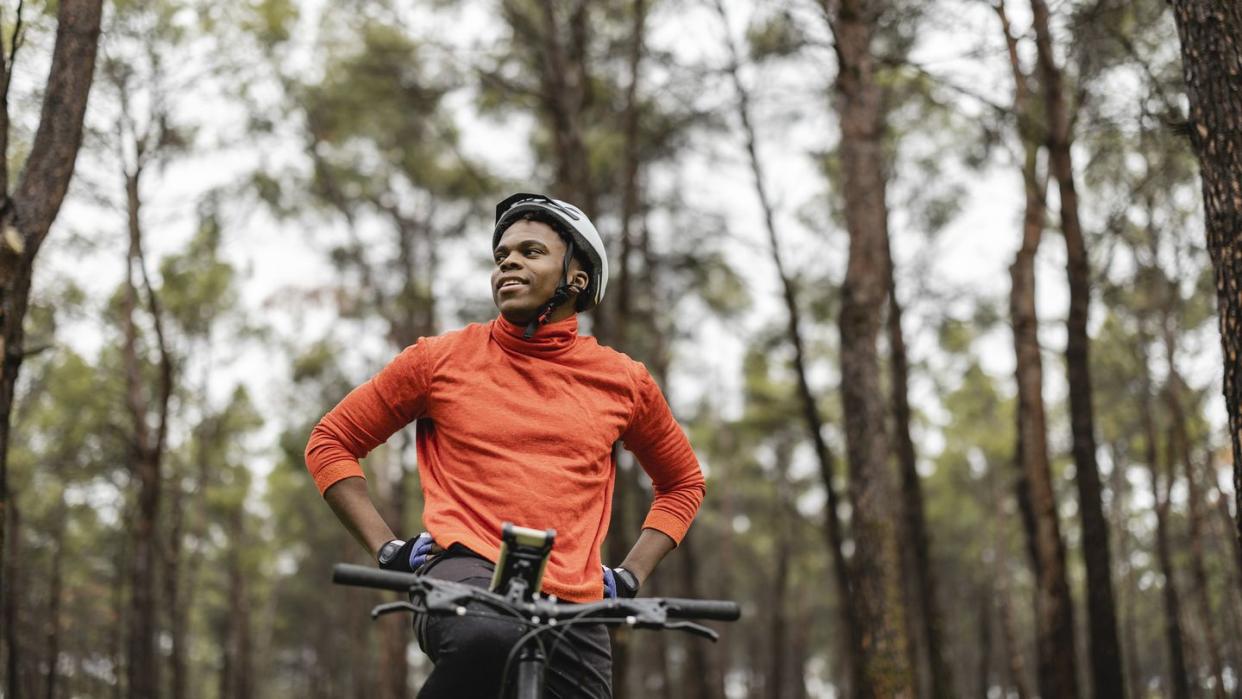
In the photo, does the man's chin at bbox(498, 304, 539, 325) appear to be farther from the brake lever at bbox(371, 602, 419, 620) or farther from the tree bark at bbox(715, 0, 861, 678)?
the tree bark at bbox(715, 0, 861, 678)

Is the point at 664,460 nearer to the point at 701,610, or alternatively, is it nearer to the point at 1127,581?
the point at 701,610

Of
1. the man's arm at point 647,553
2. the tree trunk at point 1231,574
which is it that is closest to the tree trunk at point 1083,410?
the tree trunk at point 1231,574

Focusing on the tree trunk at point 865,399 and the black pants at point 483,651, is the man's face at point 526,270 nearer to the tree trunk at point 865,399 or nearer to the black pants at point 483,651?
the black pants at point 483,651

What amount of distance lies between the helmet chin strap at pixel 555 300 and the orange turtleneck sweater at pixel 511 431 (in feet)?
0.09

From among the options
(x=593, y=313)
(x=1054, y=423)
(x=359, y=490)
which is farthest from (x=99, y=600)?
(x=359, y=490)

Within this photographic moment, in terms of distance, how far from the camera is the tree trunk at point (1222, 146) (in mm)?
5281

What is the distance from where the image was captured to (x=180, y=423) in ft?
79.5

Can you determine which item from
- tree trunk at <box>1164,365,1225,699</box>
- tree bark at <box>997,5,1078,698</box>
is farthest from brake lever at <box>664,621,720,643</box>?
tree trunk at <box>1164,365,1225,699</box>

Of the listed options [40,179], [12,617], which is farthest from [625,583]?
[12,617]

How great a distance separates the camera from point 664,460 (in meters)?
3.21

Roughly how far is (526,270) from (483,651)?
3.49 ft

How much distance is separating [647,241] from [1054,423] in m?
15.4

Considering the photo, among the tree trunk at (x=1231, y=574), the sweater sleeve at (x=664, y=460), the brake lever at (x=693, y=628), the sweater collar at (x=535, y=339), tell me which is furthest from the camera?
the tree trunk at (x=1231, y=574)

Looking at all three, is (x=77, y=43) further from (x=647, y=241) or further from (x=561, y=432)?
(x=647, y=241)
